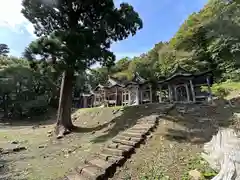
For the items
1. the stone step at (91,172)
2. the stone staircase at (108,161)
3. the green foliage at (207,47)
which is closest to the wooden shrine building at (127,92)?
the green foliage at (207,47)

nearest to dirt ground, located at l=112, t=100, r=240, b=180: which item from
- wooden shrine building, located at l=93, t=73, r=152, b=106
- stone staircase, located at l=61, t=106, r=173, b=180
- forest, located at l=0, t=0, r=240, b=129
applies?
stone staircase, located at l=61, t=106, r=173, b=180

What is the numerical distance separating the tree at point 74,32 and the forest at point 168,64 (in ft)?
1.74

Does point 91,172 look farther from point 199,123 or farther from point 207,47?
point 207,47

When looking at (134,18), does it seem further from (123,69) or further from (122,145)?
(123,69)

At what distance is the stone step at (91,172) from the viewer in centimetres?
389

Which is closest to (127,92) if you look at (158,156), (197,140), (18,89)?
(197,140)

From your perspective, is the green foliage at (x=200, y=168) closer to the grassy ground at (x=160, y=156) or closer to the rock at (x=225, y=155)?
the grassy ground at (x=160, y=156)

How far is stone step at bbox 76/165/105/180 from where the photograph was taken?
3.89 metres

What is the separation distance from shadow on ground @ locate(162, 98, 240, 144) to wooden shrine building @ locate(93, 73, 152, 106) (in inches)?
328

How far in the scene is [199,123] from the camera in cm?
748

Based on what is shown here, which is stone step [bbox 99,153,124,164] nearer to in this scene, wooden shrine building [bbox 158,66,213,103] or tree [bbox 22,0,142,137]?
tree [bbox 22,0,142,137]

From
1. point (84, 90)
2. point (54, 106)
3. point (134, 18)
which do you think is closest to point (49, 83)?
point (54, 106)

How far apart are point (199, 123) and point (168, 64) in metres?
14.1

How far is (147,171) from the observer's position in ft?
13.4
